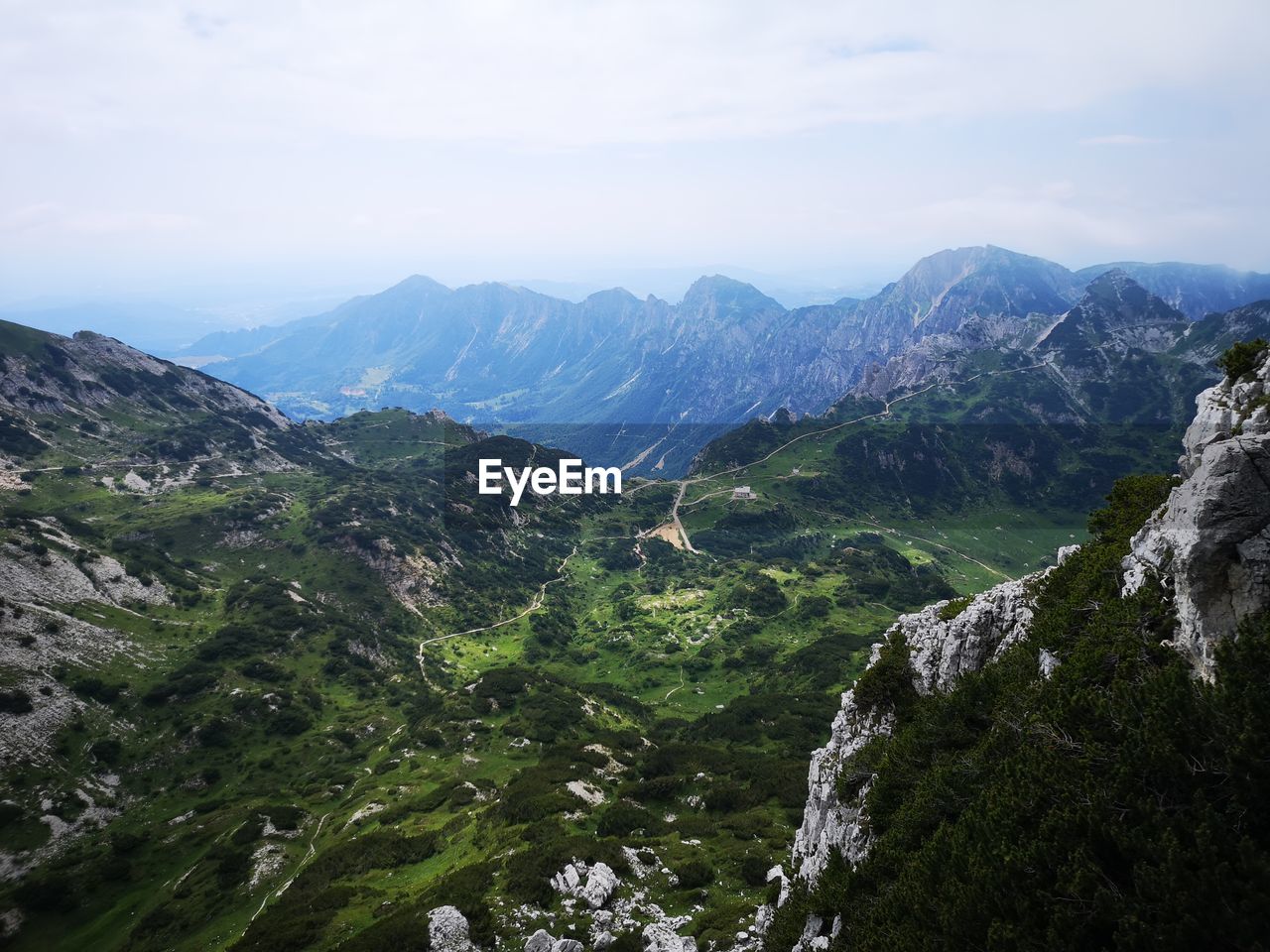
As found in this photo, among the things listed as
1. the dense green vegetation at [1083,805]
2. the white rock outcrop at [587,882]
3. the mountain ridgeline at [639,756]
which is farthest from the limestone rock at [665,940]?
the dense green vegetation at [1083,805]

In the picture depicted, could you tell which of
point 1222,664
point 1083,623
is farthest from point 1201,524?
point 1083,623

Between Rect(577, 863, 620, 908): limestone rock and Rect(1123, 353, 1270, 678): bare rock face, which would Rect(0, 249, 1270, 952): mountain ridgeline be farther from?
Rect(577, 863, 620, 908): limestone rock

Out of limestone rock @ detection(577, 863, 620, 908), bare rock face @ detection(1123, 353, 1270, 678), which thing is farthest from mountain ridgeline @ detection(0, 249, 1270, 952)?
limestone rock @ detection(577, 863, 620, 908)

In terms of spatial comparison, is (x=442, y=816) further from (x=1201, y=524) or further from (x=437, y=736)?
(x=1201, y=524)

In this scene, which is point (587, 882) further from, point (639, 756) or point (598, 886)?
point (639, 756)

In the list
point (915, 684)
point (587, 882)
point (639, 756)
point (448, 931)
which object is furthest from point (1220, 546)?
point (639, 756)

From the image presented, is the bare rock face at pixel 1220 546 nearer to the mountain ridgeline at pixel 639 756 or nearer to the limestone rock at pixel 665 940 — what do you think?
the mountain ridgeline at pixel 639 756

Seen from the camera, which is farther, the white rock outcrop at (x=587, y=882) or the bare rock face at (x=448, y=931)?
the white rock outcrop at (x=587, y=882)

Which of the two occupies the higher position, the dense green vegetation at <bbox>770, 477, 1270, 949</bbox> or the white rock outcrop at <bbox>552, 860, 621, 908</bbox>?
the dense green vegetation at <bbox>770, 477, 1270, 949</bbox>
